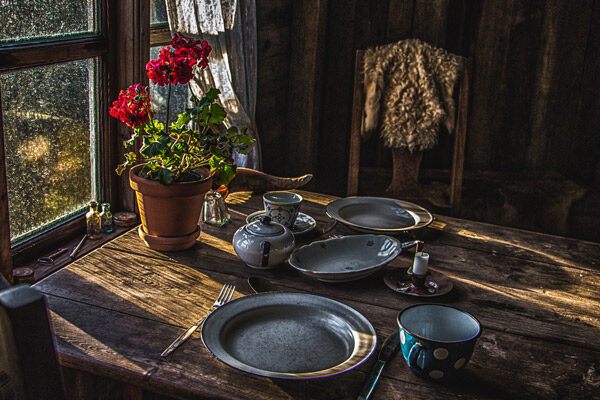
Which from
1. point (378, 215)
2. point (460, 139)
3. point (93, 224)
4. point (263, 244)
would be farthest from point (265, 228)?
point (460, 139)

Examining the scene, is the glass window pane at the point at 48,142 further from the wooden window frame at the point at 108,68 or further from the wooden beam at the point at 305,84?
the wooden beam at the point at 305,84

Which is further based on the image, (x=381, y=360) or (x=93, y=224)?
(x=93, y=224)

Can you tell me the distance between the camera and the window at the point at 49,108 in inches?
60.4

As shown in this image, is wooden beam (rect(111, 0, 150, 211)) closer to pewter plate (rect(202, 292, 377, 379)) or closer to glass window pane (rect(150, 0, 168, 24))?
glass window pane (rect(150, 0, 168, 24))

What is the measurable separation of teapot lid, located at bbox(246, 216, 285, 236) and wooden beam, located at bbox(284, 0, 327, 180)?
157 centimetres

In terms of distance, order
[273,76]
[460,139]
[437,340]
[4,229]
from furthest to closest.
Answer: [273,76]
[460,139]
[4,229]
[437,340]

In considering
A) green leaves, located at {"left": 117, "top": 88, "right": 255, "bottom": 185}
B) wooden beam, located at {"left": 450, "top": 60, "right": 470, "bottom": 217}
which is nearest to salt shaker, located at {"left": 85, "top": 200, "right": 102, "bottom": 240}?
green leaves, located at {"left": 117, "top": 88, "right": 255, "bottom": 185}

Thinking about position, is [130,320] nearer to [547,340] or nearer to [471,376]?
[471,376]

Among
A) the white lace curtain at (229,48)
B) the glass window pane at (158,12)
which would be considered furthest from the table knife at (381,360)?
the glass window pane at (158,12)

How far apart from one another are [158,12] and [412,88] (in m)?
1.14

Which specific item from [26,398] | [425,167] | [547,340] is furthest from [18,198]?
[425,167]

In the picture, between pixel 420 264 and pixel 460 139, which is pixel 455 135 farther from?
pixel 420 264

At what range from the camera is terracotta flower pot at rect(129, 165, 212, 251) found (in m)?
1.30

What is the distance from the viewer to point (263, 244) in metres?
1.23
